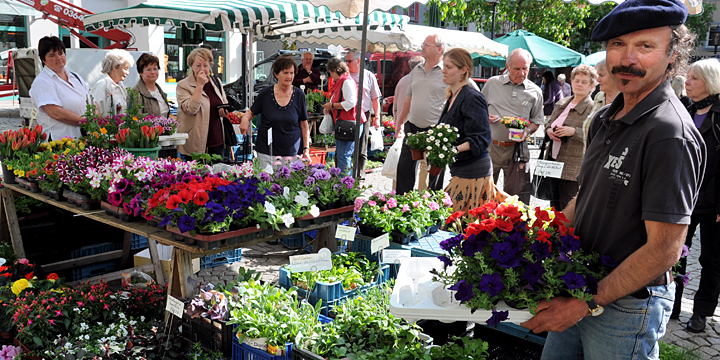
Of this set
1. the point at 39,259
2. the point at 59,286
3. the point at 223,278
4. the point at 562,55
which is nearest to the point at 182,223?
the point at 59,286

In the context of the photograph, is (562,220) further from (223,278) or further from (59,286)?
(223,278)

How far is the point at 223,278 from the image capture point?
15.8ft

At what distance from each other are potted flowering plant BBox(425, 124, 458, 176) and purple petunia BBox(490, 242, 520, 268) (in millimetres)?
2378

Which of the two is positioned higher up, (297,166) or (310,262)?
(297,166)

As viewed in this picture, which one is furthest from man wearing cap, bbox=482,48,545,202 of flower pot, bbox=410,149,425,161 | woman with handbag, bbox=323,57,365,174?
woman with handbag, bbox=323,57,365,174

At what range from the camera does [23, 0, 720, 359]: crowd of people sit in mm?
1592

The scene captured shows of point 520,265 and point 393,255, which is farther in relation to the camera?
point 393,255

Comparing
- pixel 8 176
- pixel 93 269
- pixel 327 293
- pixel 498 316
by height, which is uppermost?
pixel 498 316

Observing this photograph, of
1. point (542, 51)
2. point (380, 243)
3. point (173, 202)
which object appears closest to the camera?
point (173, 202)

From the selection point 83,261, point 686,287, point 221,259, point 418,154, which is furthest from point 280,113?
point 686,287

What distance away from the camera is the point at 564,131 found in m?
4.77

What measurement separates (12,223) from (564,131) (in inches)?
174

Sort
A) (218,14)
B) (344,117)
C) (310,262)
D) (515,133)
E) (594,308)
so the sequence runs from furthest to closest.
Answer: (344,117) < (218,14) < (515,133) < (310,262) < (594,308)

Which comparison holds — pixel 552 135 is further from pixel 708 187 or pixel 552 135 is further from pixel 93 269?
pixel 93 269
